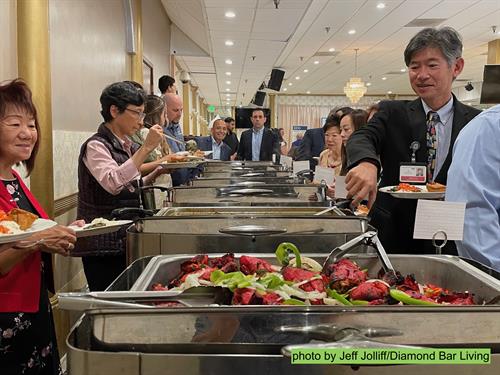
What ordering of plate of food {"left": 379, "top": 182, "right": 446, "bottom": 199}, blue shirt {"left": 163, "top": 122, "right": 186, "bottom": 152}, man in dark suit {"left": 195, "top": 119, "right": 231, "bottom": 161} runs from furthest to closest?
man in dark suit {"left": 195, "top": 119, "right": 231, "bottom": 161}
blue shirt {"left": 163, "top": 122, "right": 186, "bottom": 152}
plate of food {"left": 379, "top": 182, "right": 446, "bottom": 199}

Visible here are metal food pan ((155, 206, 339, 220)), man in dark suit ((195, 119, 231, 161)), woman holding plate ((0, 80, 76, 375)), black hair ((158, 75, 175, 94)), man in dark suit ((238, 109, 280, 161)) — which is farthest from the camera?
man in dark suit ((195, 119, 231, 161))

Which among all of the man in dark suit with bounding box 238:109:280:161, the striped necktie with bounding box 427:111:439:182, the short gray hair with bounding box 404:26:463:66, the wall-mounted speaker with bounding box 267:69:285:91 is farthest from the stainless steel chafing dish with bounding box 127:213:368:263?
the wall-mounted speaker with bounding box 267:69:285:91

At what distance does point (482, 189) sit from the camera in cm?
121

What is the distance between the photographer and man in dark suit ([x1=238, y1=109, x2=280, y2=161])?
661cm

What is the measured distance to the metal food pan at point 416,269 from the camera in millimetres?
981

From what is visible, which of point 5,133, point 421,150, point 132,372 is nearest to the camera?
point 132,372

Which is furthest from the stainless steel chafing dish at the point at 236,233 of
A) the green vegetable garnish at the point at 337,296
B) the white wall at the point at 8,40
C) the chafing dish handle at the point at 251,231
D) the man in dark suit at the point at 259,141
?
the man in dark suit at the point at 259,141

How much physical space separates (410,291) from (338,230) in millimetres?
544

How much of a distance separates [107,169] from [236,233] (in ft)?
4.00

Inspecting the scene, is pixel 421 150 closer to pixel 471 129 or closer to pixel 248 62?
pixel 471 129

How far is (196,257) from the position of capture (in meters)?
1.16

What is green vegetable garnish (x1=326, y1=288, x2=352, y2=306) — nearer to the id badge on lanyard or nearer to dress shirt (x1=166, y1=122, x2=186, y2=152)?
the id badge on lanyard

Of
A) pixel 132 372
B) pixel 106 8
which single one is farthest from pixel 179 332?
pixel 106 8

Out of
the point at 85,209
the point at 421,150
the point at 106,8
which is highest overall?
the point at 106,8
